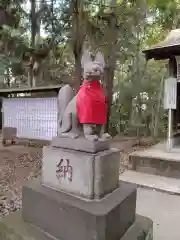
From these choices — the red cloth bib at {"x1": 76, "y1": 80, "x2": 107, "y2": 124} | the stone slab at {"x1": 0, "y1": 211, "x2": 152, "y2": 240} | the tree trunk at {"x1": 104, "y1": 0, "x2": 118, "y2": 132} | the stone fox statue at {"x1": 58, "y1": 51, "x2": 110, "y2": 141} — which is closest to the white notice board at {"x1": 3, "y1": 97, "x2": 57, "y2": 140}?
the tree trunk at {"x1": 104, "y1": 0, "x2": 118, "y2": 132}

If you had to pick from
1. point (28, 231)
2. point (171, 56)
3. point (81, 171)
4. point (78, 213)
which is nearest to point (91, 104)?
point (81, 171)

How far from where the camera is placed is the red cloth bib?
2.15 metres

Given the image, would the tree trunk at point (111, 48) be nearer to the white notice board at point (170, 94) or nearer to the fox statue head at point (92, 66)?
the white notice board at point (170, 94)

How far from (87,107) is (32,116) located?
4.93 metres

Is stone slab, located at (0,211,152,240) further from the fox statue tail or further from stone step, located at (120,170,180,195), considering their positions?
stone step, located at (120,170,180,195)

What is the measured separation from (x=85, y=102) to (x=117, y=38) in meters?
6.63

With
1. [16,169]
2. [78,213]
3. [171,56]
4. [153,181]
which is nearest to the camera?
[78,213]

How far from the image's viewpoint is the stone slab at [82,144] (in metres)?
2.14

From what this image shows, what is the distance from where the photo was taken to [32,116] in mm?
6777

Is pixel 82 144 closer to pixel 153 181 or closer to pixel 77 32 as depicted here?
pixel 153 181

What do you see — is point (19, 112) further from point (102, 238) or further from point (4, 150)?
point (102, 238)

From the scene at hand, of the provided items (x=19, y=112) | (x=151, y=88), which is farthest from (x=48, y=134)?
(x=151, y=88)

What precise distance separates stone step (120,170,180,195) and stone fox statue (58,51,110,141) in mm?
2695

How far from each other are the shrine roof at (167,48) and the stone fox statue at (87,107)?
12.8 ft
